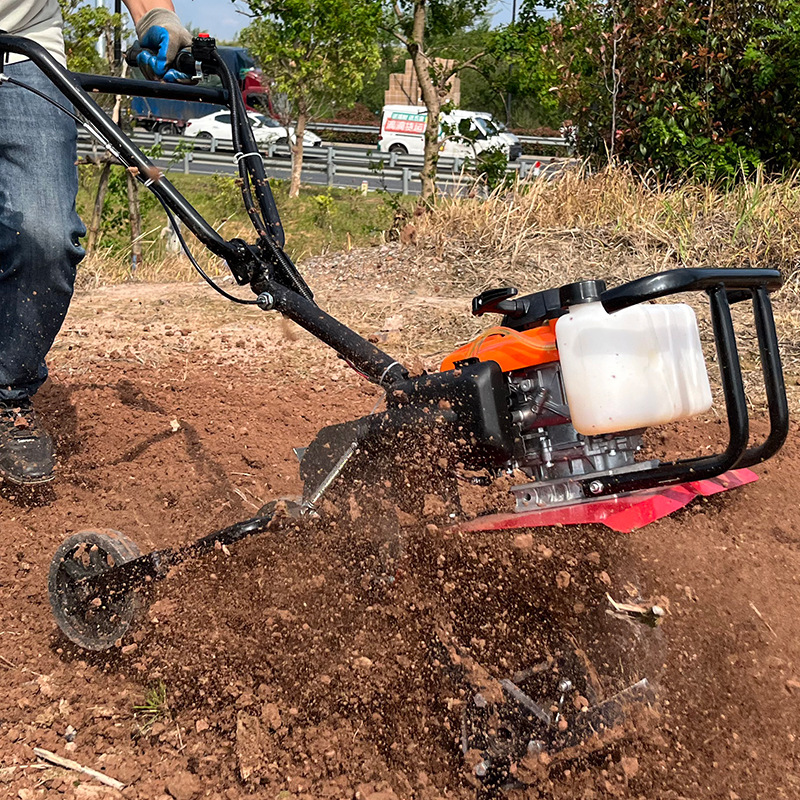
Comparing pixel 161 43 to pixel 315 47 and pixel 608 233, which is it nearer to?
pixel 608 233

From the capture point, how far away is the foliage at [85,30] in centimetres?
867

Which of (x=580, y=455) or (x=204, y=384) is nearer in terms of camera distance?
(x=580, y=455)

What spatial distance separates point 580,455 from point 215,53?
1509 millimetres

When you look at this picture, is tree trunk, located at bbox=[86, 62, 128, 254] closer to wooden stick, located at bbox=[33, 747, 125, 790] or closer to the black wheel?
the black wheel

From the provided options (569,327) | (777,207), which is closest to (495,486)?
(569,327)

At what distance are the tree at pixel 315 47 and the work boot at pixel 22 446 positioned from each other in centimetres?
941

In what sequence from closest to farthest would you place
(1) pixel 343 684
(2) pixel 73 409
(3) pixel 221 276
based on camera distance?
(1) pixel 343 684
(2) pixel 73 409
(3) pixel 221 276

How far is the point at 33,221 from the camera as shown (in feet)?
7.99

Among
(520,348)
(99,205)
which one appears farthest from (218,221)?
(520,348)

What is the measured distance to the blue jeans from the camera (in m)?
2.45

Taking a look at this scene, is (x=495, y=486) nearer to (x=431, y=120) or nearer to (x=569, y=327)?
(x=569, y=327)

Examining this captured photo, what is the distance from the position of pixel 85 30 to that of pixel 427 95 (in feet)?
11.6

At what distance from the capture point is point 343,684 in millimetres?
2076

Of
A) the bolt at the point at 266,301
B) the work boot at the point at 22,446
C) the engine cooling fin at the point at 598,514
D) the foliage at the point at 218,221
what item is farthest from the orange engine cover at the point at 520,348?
the foliage at the point at 218,221
